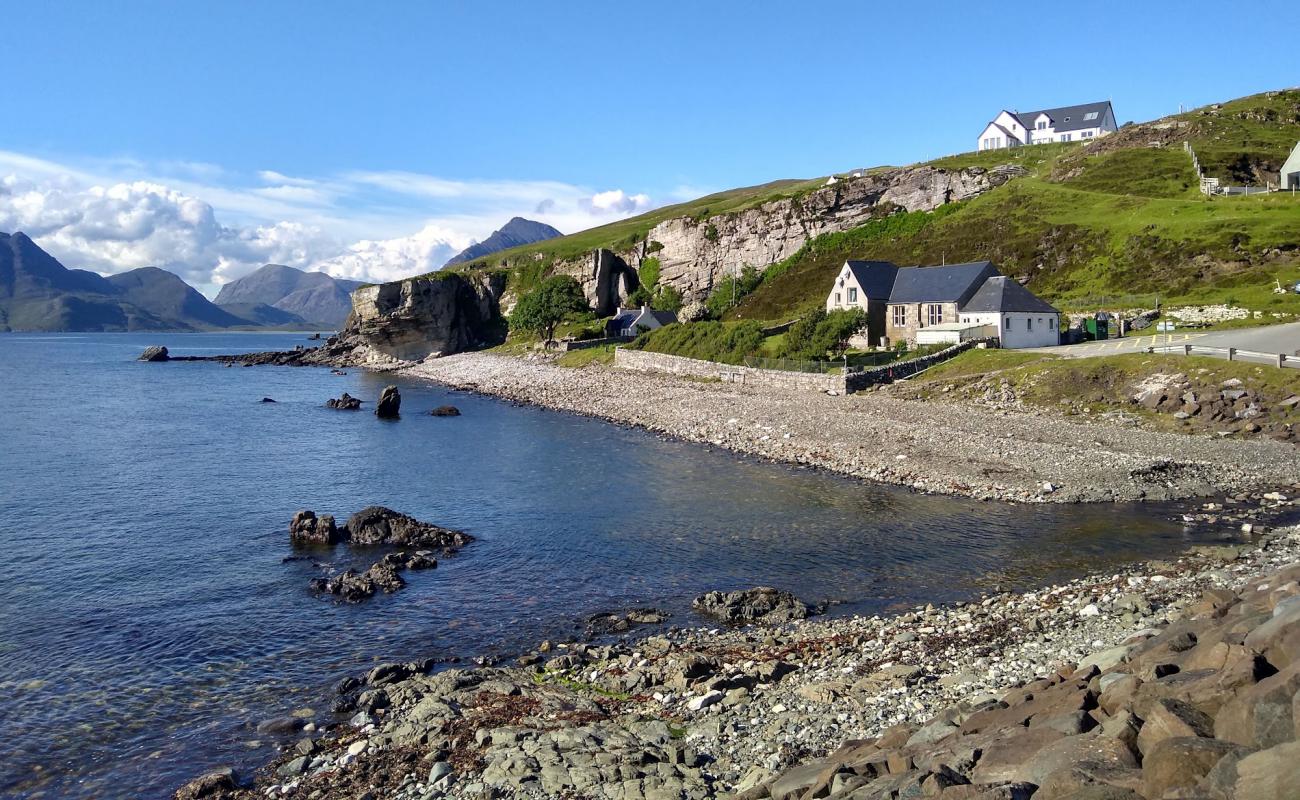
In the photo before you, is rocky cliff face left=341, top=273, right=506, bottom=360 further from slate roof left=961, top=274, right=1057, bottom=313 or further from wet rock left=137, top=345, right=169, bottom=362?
slate roof left=961, top=274, right=1057, bottom=313

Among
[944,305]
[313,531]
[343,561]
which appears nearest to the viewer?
[343,561]

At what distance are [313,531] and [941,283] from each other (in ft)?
201

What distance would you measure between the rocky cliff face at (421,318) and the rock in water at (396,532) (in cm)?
10836

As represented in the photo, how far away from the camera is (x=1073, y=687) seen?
39.2ft

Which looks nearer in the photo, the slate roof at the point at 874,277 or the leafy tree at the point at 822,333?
the leafy tree at the point at 822,333

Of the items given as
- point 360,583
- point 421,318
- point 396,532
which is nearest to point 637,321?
point 421,318

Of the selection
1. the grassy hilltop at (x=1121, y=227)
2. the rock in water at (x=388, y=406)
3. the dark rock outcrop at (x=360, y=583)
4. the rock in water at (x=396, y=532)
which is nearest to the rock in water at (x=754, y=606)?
the dark rock outcrop at (x=360, y=583)

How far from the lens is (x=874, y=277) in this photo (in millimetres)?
82250

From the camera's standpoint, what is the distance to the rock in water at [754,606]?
23.5m

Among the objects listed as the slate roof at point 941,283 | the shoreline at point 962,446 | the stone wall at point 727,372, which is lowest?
the shoreline at point 962,446

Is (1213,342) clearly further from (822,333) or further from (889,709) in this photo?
(889,709)

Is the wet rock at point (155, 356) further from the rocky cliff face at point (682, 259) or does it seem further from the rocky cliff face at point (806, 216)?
the rocky cliff face at point (806, 216)

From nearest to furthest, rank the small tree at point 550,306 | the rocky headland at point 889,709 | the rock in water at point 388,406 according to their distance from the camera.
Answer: the rocky headland at point 889,709 → the rock in water at point 388,406 → the small tree at point 550,306

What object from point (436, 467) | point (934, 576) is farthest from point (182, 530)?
point (934, 576)
